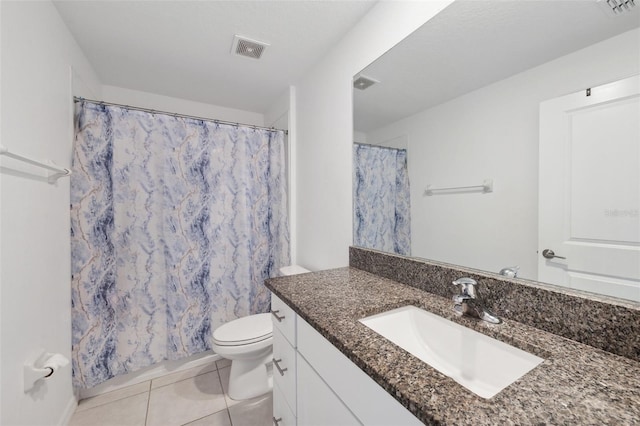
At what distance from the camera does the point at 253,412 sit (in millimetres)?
1562

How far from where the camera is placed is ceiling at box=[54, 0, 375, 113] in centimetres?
138

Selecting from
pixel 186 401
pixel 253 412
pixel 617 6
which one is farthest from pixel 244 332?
pixel 617 6

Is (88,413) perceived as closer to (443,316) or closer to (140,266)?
(140,266)

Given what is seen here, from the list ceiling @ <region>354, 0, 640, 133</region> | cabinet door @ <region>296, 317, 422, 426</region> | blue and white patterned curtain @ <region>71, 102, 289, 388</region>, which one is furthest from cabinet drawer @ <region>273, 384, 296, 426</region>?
ceiling @ <region>354, 0, 640, 133</region>

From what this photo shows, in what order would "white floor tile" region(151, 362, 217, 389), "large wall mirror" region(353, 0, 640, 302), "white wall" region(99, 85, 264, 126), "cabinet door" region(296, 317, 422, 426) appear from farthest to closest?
"white wall" region(99, 85, 264, 126), "white floor tile" region(151, 362, 217, 389), "large wall mirror" region(353, 0, 640, 302), "cabinet door" region(296, 317, 422, 426)

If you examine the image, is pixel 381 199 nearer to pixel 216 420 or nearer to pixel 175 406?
pixel 216 420

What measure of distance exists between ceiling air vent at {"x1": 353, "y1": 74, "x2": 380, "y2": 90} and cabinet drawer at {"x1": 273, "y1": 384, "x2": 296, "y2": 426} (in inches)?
64.0

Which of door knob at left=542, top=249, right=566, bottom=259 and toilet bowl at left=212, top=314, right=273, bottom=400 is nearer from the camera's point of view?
door knob at left=542, top=249, right=566, bottom=259

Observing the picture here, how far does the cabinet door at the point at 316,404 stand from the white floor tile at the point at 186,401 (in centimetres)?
100

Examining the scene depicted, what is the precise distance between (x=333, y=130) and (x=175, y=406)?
206 cm

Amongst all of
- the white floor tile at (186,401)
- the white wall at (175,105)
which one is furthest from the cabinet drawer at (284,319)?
the white wall at (175,105)

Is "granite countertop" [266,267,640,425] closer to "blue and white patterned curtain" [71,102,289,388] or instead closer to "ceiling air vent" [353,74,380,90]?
"ceiling air vent" [353,74,380,90]

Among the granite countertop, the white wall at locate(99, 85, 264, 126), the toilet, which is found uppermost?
the white wall at locate(99, 85, 264, 126)

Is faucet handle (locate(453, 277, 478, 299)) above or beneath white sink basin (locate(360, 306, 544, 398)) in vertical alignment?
above
